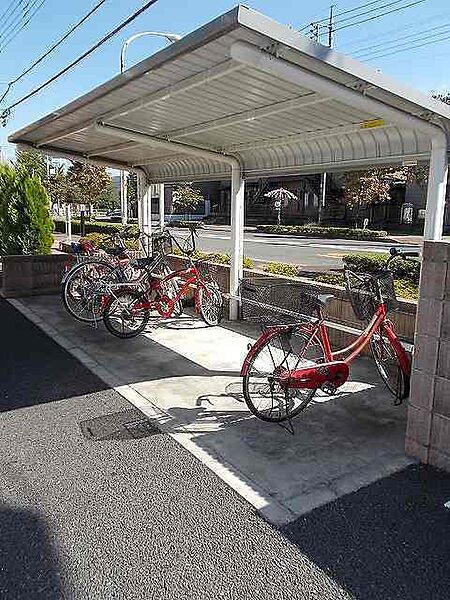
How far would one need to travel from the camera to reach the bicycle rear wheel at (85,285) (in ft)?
19.2

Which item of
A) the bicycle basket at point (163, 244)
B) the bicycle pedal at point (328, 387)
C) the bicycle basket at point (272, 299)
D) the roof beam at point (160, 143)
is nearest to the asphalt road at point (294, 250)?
the bicycle basket at point (163, 244)

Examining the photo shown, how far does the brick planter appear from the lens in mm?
7781

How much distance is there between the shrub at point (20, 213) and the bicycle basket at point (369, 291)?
6.10 metres

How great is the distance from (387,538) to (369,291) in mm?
1929

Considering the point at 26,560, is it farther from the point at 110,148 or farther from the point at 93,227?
the point at 93,227

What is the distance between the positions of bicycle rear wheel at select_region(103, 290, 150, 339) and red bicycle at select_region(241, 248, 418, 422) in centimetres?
229

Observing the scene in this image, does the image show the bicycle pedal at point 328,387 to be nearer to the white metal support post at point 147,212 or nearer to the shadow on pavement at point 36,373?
the shadow on pavement at point 36,373

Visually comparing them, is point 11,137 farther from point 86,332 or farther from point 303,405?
point 303,405

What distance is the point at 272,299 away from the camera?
5.53 m

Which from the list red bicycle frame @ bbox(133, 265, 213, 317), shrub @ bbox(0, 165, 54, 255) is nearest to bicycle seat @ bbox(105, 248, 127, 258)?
red bicycle frame @ bbox(133, 265, 213, 317)

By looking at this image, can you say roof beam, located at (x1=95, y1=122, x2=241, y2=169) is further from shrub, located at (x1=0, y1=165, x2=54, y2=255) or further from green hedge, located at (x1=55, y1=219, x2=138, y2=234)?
→ green hedge, located at (x1=55, y1=219, x2=138, y2=234)

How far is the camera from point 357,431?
3332 millimetres

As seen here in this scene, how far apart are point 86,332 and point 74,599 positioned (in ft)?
13.5

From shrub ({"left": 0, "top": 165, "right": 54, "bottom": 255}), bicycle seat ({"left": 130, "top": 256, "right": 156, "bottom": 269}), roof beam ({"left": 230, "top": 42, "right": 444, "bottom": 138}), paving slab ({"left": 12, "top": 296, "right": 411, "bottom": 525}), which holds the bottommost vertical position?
paving slab ({"left": 12, "top": 296, "right": 411, "bottom": 525})
